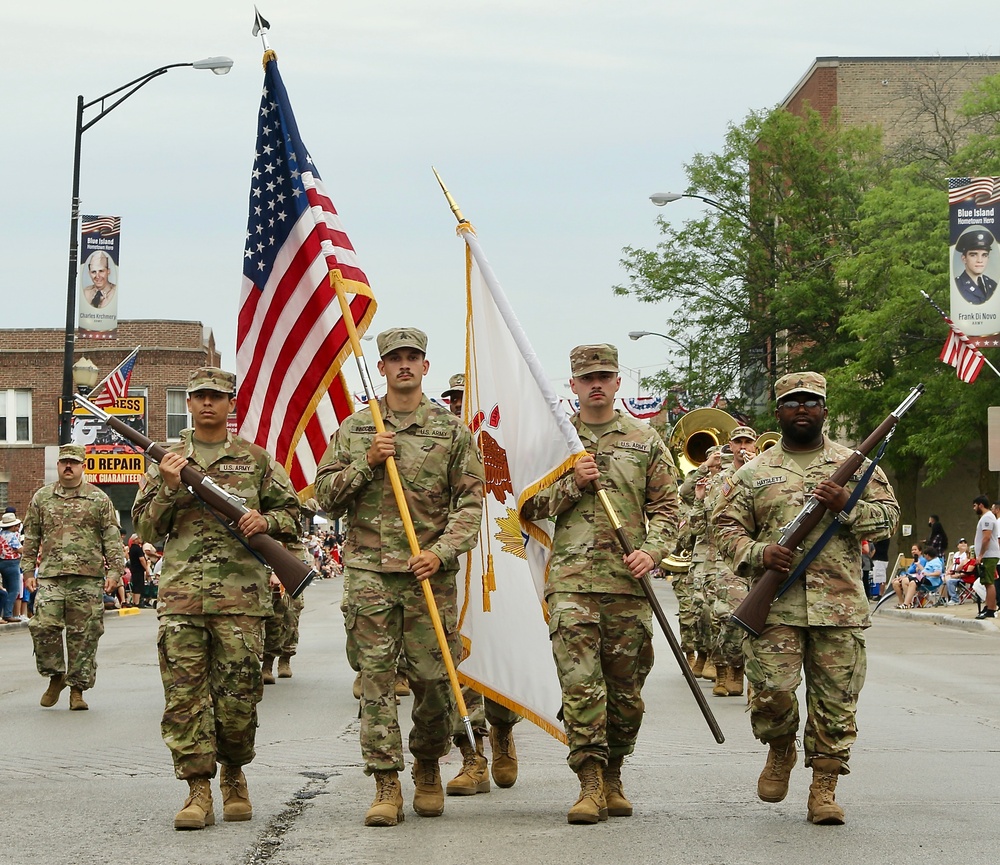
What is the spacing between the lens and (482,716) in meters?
9.69

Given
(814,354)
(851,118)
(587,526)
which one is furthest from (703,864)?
(851,118)

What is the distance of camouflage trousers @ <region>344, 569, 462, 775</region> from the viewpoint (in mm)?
7652

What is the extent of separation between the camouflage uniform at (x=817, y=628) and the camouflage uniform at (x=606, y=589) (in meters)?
0.47

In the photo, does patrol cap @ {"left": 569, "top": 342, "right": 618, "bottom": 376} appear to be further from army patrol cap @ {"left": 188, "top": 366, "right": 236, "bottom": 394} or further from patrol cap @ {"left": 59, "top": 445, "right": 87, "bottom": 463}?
patrol cap @ {"left": 59, "top": 445, "right": 87, "bottom": 463}

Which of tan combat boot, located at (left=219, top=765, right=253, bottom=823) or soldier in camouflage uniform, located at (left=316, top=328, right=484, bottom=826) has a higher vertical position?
soldier in camouflage uniform, located at (left=316, top=328, right=484, bottom=826)

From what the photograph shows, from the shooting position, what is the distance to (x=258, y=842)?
23.3 feet

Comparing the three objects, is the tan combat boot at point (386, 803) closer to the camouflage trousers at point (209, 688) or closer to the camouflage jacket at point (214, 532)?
the camouflage trousers at point (209, 688)

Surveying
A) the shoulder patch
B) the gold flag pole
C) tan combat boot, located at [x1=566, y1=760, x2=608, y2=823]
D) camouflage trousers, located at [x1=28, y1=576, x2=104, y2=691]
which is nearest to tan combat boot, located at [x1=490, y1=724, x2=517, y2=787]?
the gold flag pole

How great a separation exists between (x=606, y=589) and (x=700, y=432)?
11498mm

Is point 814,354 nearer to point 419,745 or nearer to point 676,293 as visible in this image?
point 676,293

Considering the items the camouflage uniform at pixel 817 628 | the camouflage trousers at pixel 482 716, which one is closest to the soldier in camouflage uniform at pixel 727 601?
the camouflage trousers at pixel 482 716

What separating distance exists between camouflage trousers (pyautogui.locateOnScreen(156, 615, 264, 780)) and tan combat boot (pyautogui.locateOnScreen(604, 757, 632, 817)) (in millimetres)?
1715

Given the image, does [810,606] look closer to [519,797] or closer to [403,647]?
[519,797]

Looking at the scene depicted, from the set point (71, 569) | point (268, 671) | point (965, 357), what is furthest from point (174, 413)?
point (71, 569)
